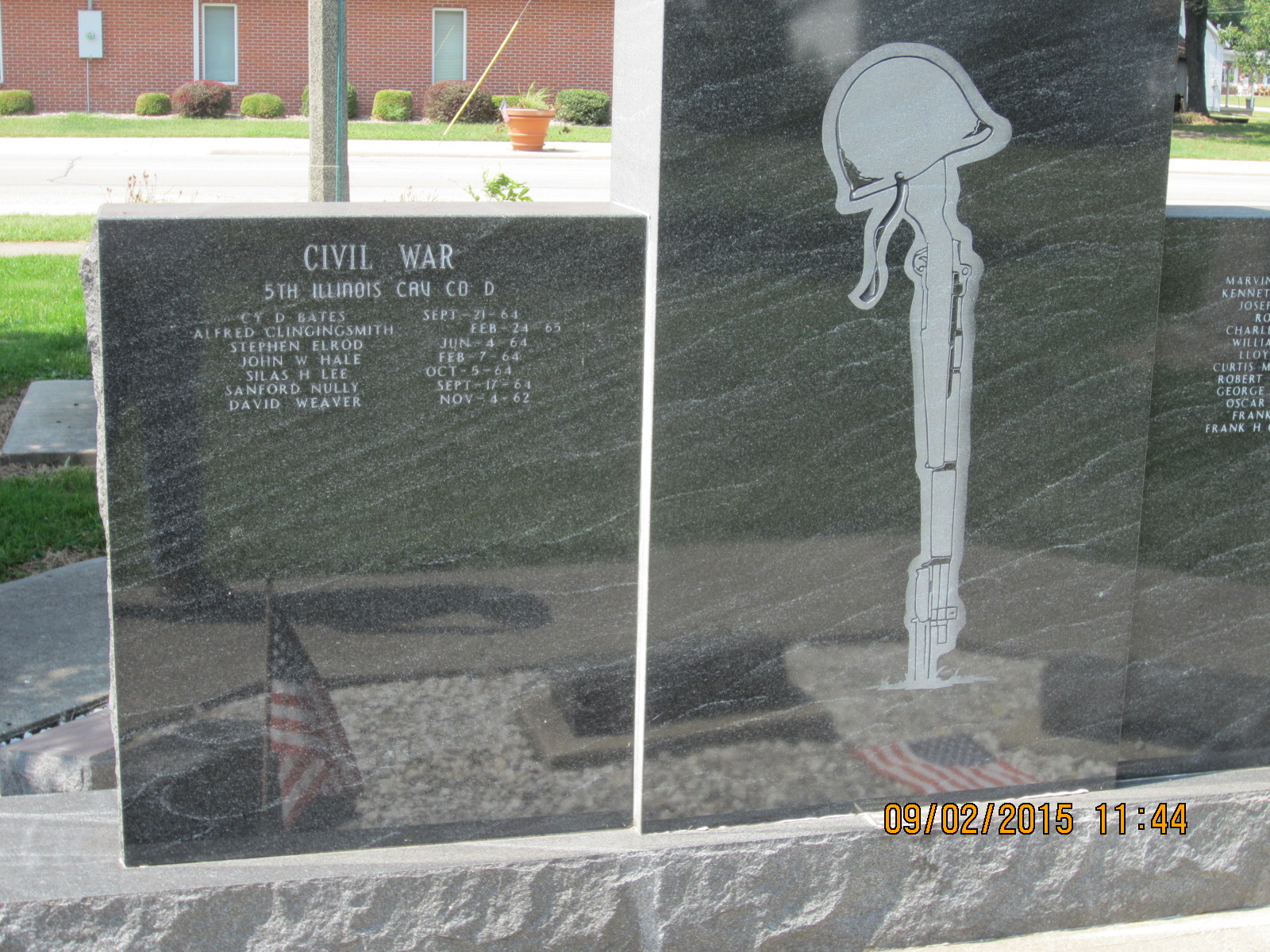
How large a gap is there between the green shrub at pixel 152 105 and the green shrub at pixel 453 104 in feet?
19.5

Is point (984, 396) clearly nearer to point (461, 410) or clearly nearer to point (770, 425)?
point (770, 425)

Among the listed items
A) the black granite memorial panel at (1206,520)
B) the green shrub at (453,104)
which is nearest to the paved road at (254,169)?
the green shrub at (453,104)

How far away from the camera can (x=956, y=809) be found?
130 inches

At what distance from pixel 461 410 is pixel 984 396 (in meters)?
1.30

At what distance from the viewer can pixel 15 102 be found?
28.5m

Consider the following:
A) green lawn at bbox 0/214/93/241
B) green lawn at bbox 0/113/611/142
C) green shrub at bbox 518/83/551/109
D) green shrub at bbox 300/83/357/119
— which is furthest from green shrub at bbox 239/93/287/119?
green lawn at bbox 0/214/93/241

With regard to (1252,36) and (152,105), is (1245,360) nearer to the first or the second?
(152,105)

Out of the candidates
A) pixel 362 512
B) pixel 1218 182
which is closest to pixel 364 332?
pixel 362 512

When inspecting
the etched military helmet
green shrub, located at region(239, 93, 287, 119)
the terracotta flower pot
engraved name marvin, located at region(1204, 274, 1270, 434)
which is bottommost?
engraved name marvin, located at region(1204, 274, 1270, 434)

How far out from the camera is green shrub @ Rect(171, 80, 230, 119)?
28141 mm

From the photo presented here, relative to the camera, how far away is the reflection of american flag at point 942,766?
10.8 feet

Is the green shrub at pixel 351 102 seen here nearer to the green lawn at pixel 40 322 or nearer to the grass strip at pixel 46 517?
the green lawn at pixel 40 322

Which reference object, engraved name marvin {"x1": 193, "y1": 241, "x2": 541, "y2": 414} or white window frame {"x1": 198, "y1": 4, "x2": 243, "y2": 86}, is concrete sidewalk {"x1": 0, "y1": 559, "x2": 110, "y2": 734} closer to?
engraved name marvin {"x1": 193, "y1": 241, "x2": 541, "y2": 414}

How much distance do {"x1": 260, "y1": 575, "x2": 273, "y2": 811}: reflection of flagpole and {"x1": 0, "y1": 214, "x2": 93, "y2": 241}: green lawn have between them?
33.1 feet
